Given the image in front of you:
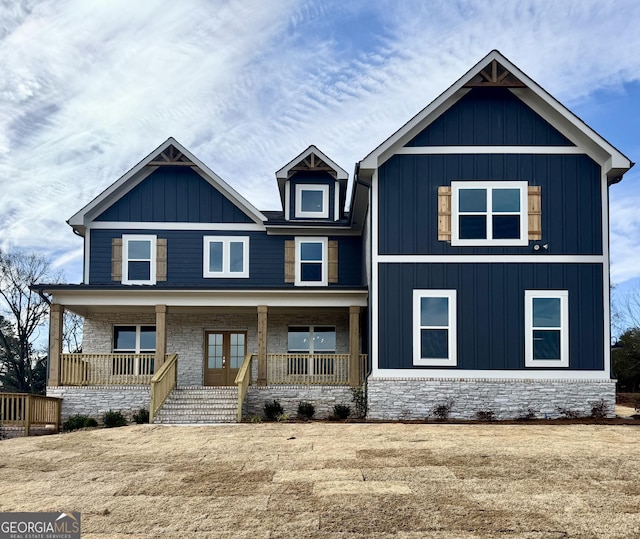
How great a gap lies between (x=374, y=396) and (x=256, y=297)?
15.0 ft

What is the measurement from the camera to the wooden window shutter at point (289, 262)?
22312 millimetres

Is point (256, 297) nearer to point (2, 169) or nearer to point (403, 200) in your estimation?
point (403, 200)

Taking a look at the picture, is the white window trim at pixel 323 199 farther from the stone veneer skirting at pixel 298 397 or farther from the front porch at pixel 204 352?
the stone veneer skirting at pixel 298 397

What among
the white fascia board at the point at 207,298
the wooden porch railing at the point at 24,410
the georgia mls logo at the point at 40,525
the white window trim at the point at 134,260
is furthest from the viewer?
the white window trim at the point at 134,260

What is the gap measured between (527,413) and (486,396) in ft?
3.59

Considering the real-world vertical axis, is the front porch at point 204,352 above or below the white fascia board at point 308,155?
below

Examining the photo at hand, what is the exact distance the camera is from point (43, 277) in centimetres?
3662

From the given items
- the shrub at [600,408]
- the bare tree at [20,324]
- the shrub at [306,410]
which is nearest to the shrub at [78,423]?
the shrub at [306,410]

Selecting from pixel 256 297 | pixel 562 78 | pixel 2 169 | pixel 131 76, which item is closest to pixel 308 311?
pixel 256 297

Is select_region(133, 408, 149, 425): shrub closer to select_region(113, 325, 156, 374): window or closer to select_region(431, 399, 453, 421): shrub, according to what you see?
select_region(113, 325, 156, 374): window

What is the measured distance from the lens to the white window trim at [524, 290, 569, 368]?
684 inches

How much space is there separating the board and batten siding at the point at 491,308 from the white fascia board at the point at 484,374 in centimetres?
13

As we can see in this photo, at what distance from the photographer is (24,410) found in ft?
55.8

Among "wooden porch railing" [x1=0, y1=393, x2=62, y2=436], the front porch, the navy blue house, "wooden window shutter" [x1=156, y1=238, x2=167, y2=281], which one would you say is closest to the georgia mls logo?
the navy blue house
